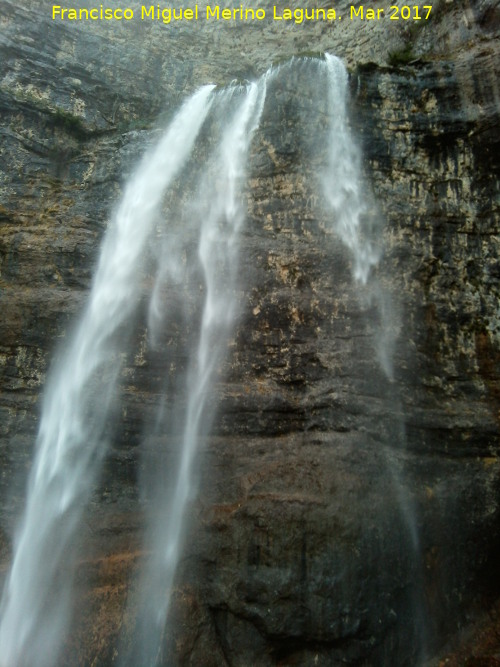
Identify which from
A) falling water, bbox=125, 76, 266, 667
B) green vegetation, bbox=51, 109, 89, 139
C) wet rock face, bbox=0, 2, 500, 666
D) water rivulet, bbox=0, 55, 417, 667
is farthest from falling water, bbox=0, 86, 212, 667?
green vegetation, bbox=51, 109, 89, 139

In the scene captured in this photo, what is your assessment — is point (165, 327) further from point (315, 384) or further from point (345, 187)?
point (345, 187)

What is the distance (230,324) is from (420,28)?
7.61 metres

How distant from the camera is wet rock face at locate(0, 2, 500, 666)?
A: 18.2 ft

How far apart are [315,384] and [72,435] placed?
314cm

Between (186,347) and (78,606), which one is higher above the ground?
(186,347)

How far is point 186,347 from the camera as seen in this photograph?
7043 mm

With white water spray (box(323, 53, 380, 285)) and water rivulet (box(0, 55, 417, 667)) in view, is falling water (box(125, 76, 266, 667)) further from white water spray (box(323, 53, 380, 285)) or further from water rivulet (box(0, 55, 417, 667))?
white water spray (box(323, 53, 380, 285))

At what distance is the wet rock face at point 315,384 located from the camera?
5.56m

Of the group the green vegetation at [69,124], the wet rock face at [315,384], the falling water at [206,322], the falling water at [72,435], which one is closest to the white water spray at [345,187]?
the wet rock face at [315,384]

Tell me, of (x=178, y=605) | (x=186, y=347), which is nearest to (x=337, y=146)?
(x=186, y=347)

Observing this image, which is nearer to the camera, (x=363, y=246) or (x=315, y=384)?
(x=315, y=384)

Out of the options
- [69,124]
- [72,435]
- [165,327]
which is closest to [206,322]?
[165,327]

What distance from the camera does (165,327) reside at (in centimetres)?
716

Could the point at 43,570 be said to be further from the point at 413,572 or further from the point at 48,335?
the point at 413,572
